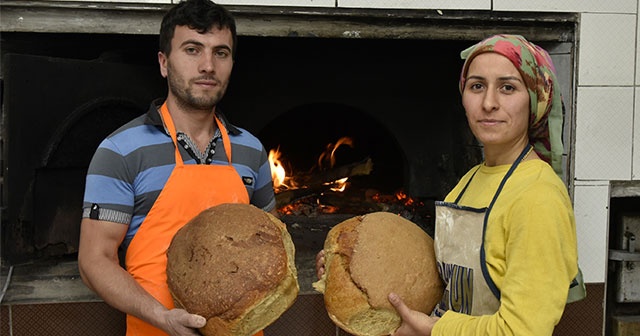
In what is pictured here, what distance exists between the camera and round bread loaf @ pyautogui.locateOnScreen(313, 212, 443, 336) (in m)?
1.46

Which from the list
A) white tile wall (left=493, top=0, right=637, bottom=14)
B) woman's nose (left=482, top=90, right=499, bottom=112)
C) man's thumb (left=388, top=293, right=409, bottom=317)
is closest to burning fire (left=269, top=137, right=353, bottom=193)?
white tile wall (left=493, top=0, right=637, bottom=14)

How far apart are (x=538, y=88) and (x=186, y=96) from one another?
3.43 ft

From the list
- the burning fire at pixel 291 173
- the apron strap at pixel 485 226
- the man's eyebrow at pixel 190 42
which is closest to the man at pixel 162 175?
the man's eyebrow at pixel 190 42

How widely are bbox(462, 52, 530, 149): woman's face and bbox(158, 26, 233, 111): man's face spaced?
32.0 inches

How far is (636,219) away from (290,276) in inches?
77.0

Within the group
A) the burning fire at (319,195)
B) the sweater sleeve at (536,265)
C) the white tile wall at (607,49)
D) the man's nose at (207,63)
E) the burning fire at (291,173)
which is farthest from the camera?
the burning fire at (291,173)

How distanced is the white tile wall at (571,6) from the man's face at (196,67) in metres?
1.27

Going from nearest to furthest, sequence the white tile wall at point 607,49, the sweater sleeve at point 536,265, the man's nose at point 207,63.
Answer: the sweater sleeve at point 536,265 → the man's nose at point 207,63 → the white tile wall at point 607,49

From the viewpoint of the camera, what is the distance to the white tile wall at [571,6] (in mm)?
2451

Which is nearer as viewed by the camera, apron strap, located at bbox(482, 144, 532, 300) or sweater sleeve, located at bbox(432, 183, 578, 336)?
sweater sleeve, located at bbox(432, 183, 578, 336)

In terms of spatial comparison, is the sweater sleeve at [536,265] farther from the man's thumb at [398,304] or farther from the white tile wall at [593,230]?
the white tile wall at [593,230]

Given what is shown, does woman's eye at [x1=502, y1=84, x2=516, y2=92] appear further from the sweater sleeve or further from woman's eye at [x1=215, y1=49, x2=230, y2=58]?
woman's eye at [x1=215, y1=49, x2=230, y2=58]

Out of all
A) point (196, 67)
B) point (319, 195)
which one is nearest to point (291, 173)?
point (319, 195)

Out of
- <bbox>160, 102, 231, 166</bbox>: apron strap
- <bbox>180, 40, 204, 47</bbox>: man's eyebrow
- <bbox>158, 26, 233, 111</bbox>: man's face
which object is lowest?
<bbox>160, 102, 231, 166</bbox>: apron strap
